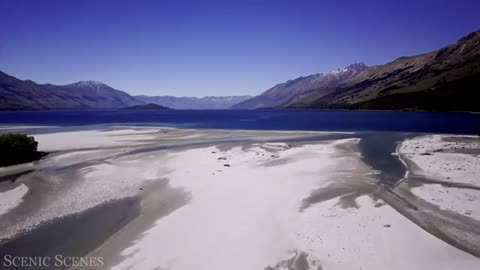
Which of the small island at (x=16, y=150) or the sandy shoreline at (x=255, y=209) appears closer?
the sandy shoreline at (x=255, y=209)

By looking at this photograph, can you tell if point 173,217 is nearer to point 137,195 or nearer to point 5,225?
point 137,195

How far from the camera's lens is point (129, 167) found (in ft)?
132

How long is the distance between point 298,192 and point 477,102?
174 metres

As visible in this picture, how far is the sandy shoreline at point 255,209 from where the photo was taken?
16516 millimetres

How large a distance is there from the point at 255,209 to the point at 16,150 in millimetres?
38559

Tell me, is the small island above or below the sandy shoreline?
above

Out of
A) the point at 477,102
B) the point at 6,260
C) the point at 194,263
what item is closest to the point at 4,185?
the point at 6,260

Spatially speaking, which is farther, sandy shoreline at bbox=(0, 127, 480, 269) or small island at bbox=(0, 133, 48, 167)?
small island at bbox=(0, 133, 48, 167)

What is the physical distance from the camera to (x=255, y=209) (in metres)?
23.9

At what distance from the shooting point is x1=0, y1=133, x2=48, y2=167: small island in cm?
4400

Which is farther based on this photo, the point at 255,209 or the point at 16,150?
the point at 16,150

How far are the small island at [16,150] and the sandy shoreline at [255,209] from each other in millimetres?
2919

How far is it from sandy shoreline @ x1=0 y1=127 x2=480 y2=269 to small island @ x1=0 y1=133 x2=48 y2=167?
9.58 feet

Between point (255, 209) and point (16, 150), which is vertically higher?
point (16, 150)
